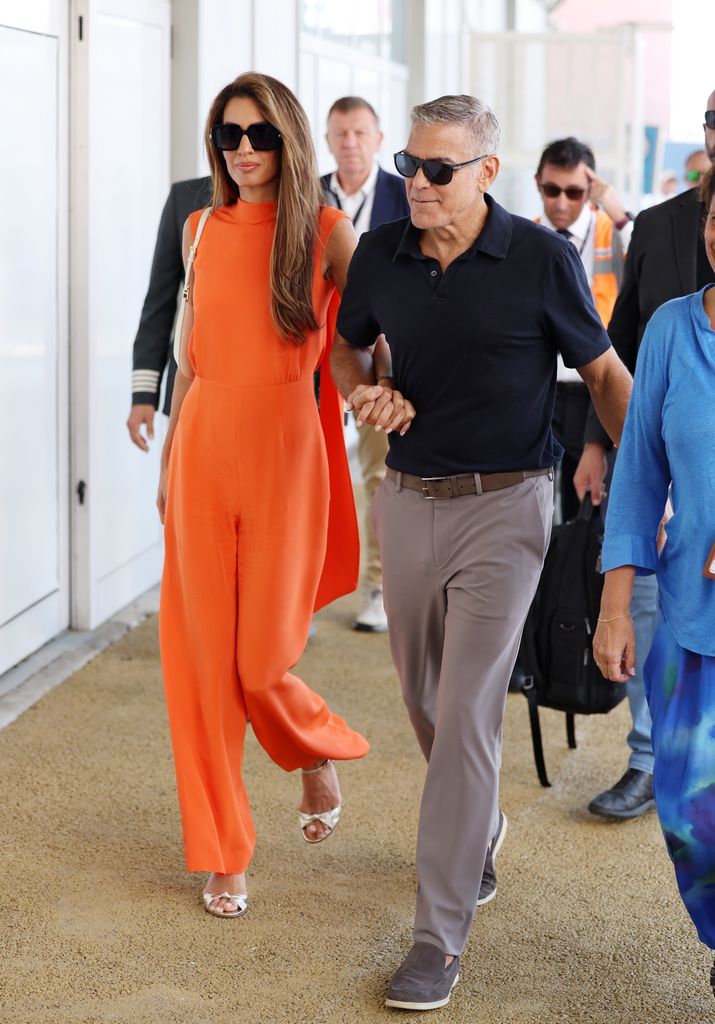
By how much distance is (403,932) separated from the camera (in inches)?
126

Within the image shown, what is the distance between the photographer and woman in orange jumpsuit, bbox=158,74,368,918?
3.15 m

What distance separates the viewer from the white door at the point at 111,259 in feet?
17.2

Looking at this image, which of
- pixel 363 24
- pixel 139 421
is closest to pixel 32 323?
pixel 139 421

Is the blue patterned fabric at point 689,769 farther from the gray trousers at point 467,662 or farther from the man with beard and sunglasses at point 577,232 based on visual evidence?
the man with beard and sunglasses at point 577,232

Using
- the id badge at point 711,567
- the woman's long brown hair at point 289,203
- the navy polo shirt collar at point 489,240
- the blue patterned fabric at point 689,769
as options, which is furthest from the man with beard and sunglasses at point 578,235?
the id badge at point 711,567

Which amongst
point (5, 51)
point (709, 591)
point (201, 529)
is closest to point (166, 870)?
point (201, 529)

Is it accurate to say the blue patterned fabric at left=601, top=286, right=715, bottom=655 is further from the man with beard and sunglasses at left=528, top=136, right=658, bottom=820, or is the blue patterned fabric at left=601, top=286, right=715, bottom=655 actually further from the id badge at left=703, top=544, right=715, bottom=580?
the man with beard and sunglasses at left=528, top=136, right=658, bottom=820

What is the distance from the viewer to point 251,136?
10.2 ft

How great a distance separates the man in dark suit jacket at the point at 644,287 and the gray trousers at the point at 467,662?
0.91 meters

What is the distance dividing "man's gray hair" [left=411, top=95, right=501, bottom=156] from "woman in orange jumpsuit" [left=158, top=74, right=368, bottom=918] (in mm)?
413

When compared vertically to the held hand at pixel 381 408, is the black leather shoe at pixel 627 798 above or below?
below

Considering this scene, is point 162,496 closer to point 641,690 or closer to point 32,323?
point 641,690

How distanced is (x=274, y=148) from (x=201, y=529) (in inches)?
34.2

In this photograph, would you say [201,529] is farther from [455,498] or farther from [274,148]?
[274,148]
